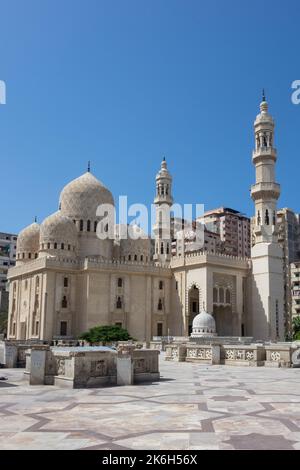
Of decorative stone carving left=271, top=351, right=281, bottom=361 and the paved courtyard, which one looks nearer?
the paved courtyard

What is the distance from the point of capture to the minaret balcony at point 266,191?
41.2 meters

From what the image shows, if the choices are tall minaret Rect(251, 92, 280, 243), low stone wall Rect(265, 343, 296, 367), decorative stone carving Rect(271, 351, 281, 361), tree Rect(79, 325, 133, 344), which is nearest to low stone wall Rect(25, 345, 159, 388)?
low stone wall Rect(265, 343, 296, 367)

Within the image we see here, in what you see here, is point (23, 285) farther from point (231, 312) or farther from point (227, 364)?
point (227, 364)

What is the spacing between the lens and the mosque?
4050 centimetres

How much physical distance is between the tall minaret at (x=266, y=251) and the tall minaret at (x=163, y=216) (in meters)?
8.90

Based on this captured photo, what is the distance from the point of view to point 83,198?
46406 mm

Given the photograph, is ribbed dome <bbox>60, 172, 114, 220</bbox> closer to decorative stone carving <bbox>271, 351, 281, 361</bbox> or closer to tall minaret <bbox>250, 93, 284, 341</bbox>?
tall minaret <bbox>250, 93, 284, 341</bbox>

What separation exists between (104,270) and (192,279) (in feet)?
24.1

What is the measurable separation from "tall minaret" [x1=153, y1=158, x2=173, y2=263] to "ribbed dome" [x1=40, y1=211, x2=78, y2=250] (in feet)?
27.1

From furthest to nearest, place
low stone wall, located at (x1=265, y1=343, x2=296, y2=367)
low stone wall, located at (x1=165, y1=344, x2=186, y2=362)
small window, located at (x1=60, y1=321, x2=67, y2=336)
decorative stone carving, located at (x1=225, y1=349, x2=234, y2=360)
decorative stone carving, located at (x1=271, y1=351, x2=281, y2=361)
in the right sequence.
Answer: small window, located at (x1=60, y1=321, x2=67, y2=336), low stone wall, located at (x1=165, y1=344, x2=186, y2=362), decorative stone carving, located at (x1=225, y1=349, x2=234, y2=360), decorative stone carving, located at (x1=271, y1=351, x2=281, y2=361), low stone wall, located at (x1=265, y1=343, x2=296, y2=367)

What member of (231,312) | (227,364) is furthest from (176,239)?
(227,364)

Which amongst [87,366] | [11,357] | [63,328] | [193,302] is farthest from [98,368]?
[193,302]

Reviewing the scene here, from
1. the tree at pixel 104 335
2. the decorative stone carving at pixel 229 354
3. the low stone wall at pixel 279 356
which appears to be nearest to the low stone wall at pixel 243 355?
the decorative stone carving at pixel 229 354

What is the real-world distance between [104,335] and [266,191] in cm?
1731
